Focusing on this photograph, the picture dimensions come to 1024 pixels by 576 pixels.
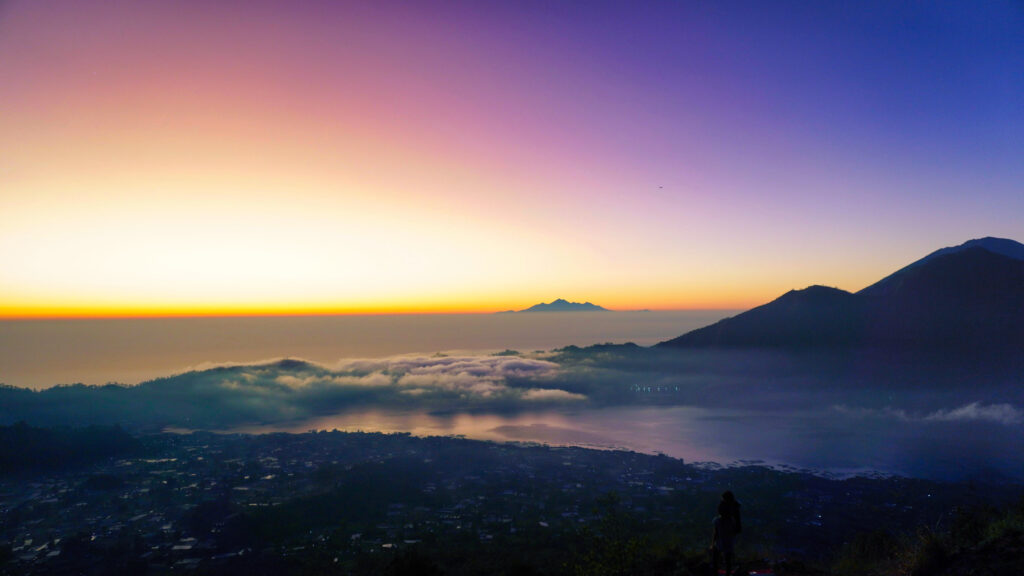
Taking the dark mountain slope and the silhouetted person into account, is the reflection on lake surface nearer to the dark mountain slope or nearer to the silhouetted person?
the dark mountain slope

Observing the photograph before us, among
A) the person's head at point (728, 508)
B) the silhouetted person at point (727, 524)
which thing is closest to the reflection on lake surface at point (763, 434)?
the silhouetted person at point (727, 524)

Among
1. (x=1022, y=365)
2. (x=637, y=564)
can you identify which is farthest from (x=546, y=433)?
(x=1022, y=365)

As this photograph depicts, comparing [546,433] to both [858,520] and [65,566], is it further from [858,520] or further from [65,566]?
[65,566]

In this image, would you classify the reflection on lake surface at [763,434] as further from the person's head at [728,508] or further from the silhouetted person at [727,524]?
the person's head at [728,508]

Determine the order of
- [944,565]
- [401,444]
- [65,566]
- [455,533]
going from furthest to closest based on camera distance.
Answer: [401,444] → [455,533] → [65,566] → [944,565]

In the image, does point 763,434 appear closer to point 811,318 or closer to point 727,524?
point 811,318

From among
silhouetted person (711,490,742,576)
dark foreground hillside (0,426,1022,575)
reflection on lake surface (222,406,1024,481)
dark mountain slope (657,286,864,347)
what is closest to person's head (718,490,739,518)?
silhouetted person (711,490,742,576)
